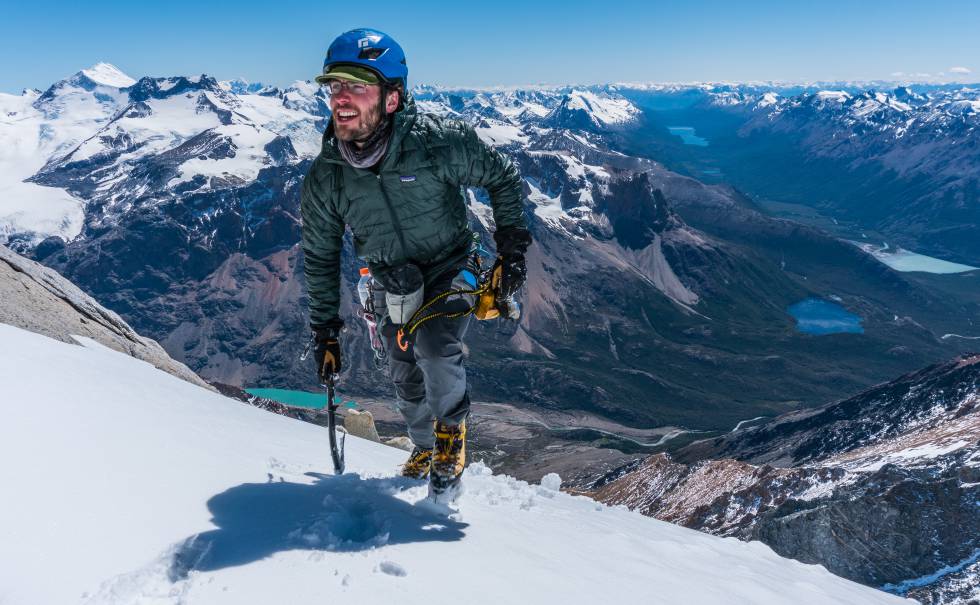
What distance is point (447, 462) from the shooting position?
827 centimetres

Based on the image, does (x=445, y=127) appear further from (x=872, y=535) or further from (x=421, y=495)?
(x=872, y=535)

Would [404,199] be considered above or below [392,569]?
above

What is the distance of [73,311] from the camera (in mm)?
18609

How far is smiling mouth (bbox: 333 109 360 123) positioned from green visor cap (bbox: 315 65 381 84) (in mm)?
358

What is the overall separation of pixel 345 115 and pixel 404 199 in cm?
130

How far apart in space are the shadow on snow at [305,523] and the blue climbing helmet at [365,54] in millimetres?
4965

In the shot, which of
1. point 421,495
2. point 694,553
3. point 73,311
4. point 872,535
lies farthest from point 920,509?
point 73,311

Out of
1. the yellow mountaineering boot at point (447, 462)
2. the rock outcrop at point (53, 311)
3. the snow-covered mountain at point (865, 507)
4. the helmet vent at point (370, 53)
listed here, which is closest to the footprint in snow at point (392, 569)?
the yellow mountaineering boot at point (447, 462)

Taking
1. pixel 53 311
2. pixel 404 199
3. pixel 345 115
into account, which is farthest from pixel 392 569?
pixel 53 311

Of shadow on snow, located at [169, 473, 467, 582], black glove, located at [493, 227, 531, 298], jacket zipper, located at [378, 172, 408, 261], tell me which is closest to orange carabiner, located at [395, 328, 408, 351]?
jacket zipper, located at [378, 172, 408, 261]

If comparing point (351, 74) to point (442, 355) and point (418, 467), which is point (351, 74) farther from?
point (418, 467)

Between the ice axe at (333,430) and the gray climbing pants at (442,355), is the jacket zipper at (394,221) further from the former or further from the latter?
the ice axe at (333,430)

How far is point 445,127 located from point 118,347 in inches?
584

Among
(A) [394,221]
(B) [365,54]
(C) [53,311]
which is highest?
(B) [365,54]
